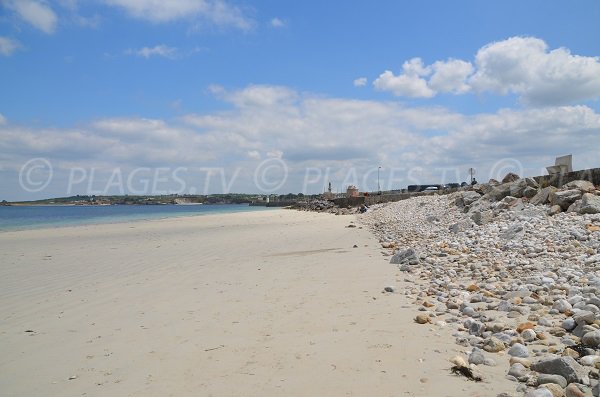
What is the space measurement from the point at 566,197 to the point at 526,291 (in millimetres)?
6949

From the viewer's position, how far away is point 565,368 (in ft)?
9.31

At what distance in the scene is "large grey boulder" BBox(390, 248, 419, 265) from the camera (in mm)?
7881

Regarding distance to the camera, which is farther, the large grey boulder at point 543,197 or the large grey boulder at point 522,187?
the large grey boulder at point 522,187

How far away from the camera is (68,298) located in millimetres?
6660

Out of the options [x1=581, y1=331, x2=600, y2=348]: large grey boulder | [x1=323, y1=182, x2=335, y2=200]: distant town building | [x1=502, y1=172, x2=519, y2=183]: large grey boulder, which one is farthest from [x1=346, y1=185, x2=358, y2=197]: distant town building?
[x1=581, y1=331, x2=600, y2=348]: large grey boulder

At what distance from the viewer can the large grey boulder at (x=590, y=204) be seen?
30.0ft

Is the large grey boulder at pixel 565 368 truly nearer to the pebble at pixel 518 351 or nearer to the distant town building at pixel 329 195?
the pebble at pixel 518 351

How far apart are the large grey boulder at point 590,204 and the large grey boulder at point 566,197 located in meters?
0.55

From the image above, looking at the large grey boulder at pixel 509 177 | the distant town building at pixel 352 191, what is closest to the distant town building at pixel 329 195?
the distant town building at pixel 352 191

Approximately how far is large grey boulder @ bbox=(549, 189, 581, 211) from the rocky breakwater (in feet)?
0.07

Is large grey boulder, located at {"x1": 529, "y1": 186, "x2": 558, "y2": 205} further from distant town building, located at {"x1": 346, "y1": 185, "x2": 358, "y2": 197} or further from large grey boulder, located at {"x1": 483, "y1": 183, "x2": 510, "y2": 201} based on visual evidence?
distant town building, located at {"x1": 346, "y1": 185, "x2": 358, "y2": 197}

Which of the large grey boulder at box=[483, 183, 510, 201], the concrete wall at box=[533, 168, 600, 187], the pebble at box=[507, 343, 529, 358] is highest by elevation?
the concrete wall at box=[533, 168, 600, 187]

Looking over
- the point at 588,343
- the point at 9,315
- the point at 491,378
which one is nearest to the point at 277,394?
the point at 491,378

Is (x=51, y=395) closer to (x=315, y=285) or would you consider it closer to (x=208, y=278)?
(x=315, y=285)
